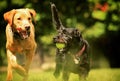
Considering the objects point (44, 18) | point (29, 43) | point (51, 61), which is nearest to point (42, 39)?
point (44, 18)

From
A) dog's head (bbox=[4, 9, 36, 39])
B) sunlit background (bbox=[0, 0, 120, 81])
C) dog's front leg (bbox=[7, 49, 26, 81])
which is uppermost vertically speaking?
dog's head (bbox=[4, 9, 36, 39])

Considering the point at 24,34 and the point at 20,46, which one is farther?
the point at 20,46

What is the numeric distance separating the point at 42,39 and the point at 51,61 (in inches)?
102

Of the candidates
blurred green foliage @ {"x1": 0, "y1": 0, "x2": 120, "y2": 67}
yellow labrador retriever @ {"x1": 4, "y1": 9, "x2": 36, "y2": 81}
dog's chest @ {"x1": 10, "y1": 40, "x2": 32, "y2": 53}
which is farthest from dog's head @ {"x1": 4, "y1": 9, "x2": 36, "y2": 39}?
blurred green foliage @ {"x1": 0, "y1": 0, "x2": 120, "y2": 67}

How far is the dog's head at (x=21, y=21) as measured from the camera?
25.7ft

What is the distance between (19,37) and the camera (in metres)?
8.30

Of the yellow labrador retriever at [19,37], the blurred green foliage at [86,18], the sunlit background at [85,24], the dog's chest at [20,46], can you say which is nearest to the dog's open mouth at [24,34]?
the yellow labrador retriever at [19,37]

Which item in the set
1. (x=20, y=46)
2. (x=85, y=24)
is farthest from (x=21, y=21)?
(x=85, y=24)

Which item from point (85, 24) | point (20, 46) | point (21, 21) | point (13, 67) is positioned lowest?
point (85, 24)

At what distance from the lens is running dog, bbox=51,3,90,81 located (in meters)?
7.73

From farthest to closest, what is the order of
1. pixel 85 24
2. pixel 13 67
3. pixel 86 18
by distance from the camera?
pixel 86 18 → pixel 85 24 → pixel 13 67

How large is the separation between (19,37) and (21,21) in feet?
1.31

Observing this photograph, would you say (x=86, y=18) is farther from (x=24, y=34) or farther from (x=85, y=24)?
(x=24, y=34)

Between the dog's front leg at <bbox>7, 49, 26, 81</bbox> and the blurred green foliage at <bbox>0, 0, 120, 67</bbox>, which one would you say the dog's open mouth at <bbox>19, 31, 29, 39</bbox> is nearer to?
the dog's front leg at <bbox>7, 49, 26, 81</bbox>
